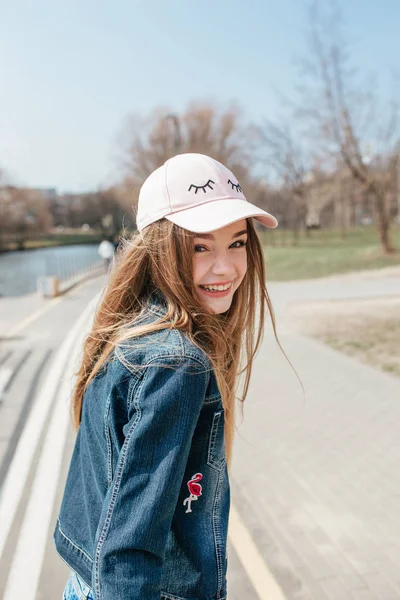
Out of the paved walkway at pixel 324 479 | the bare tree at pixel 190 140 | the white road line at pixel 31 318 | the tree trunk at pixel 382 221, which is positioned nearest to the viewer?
the paved walkway at pixel 324 479

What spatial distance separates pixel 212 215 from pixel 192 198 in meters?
0.07

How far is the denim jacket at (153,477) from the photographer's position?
1.07 meters

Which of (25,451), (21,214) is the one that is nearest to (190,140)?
(21,214)

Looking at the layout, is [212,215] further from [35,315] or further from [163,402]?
[35,315]

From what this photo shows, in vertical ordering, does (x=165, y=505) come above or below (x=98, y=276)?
above

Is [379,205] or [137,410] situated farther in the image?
[379,205]

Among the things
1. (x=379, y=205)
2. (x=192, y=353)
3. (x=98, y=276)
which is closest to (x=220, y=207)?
(x=192, y=353)

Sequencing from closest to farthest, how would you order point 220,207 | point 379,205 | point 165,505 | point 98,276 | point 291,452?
1. point 165,505
2. point 220,207
3. point 291,452
4. point 98,276
5. point 379,205

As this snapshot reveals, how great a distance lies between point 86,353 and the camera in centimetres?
150

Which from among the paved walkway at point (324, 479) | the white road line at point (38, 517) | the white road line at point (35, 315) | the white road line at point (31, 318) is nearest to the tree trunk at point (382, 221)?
the white road line at point (35, 315)

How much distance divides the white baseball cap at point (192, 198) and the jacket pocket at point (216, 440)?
0.44m

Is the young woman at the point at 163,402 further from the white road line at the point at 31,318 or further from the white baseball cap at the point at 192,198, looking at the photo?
the white road line at the point at 31,318

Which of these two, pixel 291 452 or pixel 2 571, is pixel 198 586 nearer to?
pixel 2 571

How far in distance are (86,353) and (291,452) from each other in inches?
134
